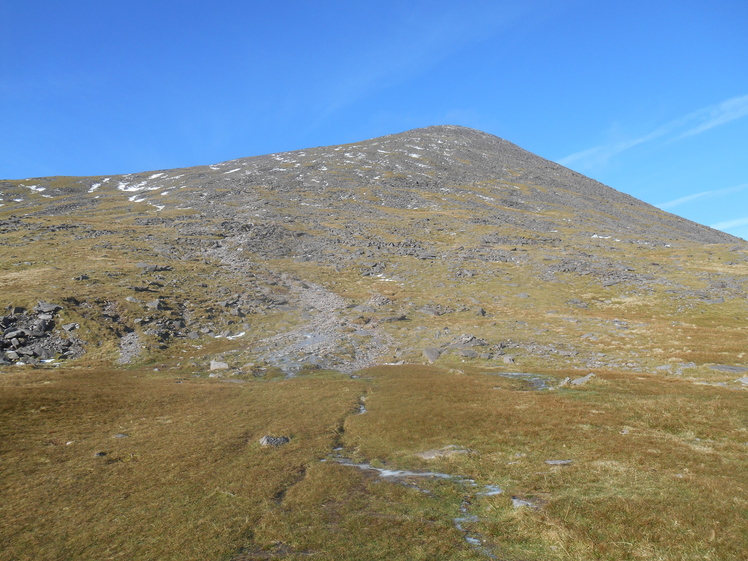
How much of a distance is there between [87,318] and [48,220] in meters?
80.4

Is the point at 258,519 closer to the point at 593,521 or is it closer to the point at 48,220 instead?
the point at 593,521

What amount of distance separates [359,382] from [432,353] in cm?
1324

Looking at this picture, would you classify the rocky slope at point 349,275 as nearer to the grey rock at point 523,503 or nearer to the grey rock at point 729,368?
the grey rock at point 729,368

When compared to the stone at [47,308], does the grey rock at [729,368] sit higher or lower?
lower

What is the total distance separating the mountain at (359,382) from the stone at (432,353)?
0.42 metres

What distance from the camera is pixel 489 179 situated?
187 metres

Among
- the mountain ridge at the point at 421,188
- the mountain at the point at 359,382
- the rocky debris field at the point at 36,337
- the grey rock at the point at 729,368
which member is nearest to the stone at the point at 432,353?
the mountain at the point at 359,382

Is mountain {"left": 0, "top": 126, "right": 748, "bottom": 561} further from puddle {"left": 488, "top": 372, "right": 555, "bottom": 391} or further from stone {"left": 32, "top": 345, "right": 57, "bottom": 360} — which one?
puddle {"left": 488, "top": 372, "right": 555, "bottom": 391}

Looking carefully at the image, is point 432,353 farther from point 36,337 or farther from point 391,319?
point 36,337

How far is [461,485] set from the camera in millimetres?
18531

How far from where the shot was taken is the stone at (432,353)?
50.8 m

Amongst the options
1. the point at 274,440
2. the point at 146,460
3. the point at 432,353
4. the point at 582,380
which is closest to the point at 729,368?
the point at 582,380

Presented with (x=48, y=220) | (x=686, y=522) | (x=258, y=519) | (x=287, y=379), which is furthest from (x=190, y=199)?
(x=686, y=522)

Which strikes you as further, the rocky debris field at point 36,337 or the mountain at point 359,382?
the rocky debris field at point 36,337
